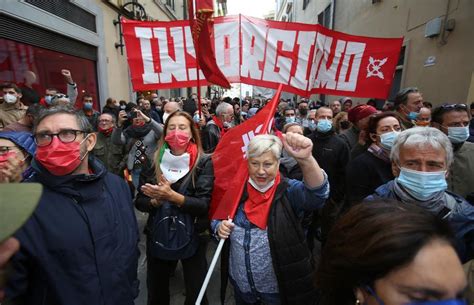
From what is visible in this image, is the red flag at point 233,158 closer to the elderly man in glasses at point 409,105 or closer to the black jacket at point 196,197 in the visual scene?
the black jacket at point 196,197

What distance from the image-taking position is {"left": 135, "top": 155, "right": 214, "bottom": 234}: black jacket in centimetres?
206

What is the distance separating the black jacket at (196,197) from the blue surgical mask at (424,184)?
52.8 inches

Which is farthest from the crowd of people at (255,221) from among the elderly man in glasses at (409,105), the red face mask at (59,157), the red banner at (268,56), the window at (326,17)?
the window at (326,17)

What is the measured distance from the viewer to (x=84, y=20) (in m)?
7.83

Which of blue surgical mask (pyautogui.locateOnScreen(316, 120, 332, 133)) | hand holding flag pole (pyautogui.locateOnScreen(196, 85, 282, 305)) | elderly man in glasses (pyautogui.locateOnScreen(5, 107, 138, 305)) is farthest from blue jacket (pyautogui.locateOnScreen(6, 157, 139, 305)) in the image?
blue surgical mask (pyautogui.locateOnScreen(316, 120, 332, 133))

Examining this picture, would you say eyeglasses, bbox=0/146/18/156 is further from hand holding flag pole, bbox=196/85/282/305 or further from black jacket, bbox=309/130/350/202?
black jacket, bbox=309/130/350/202

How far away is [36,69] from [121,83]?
13.4ft

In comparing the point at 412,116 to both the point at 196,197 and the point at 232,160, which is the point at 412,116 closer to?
the point at 232,160

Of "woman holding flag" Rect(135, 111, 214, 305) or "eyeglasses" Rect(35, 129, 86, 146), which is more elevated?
"eyeglasses" Rect(35, 129, 86, 146)

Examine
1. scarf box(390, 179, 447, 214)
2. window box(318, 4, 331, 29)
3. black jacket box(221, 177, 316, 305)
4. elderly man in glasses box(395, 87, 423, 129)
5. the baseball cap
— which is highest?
window box(318, 4, 331, 29)

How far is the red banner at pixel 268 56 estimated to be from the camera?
3.72 meters

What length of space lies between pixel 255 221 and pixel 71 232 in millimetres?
1000

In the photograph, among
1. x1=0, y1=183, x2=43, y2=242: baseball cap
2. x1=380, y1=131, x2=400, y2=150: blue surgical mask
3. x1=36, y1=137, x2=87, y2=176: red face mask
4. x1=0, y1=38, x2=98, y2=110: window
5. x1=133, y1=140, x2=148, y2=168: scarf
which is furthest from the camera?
x1=0, y1=38, x2=98, y2=110: window

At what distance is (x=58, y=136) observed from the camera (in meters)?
1.48
